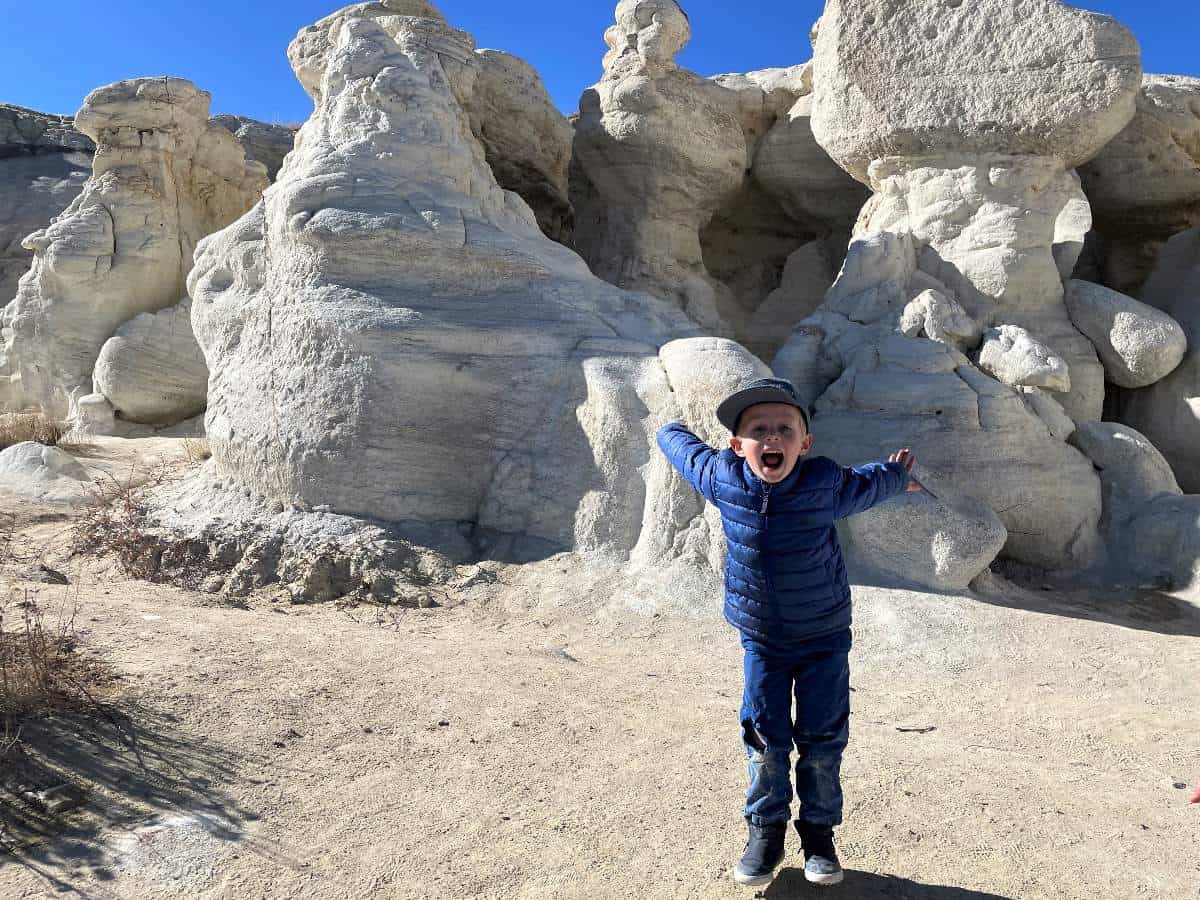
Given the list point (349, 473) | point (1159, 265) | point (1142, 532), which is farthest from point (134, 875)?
point (1159, 265)

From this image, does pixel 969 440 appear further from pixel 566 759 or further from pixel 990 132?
pixel 566 759

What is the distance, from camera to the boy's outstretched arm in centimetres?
210

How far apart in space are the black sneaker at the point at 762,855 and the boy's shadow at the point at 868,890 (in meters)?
0.06

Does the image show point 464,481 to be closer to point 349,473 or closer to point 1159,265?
point 349,473

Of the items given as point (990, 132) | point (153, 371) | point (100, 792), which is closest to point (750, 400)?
point (100, 792)

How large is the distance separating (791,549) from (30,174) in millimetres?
18149

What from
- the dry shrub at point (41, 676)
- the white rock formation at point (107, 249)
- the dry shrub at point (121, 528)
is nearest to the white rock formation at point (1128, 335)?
the dry shrub at point (121, 528)

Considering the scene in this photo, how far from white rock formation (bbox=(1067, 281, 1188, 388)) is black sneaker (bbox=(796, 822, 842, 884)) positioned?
5749 mm

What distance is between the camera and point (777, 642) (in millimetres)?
2066

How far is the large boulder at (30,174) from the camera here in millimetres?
14750

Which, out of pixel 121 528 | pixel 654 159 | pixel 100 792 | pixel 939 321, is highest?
pixel 654 159

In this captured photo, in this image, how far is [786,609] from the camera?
204 cm

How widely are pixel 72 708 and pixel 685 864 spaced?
1.83m

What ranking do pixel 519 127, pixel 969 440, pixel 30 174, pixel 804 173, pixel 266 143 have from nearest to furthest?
pixel 969 440 < pixel 519 127 < pixel 804 173 < pixel 266 143 < pixel 30 174
